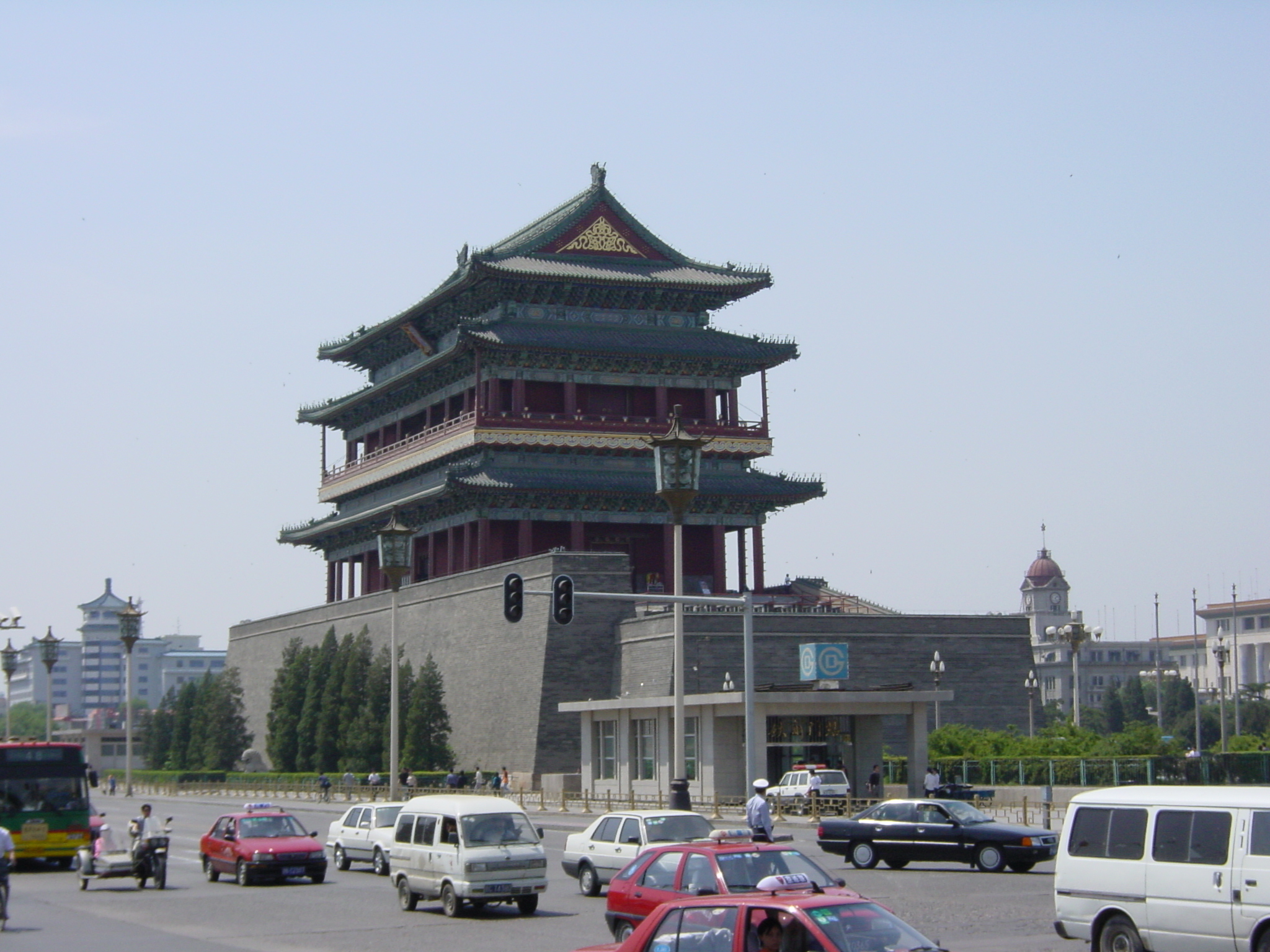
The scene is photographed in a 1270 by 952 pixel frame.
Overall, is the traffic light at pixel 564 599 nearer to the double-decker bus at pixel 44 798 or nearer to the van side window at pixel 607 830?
the van side window at pixel 607 830

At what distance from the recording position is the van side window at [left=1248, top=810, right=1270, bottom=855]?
1628cm

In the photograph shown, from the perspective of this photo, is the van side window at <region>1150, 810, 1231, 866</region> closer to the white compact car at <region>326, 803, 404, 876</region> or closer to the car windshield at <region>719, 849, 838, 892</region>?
the car windshield at <region>719, 849, 838, 892</region>

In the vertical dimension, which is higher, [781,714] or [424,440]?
[424,440]

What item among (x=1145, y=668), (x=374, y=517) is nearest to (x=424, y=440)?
(x=374, y=517)

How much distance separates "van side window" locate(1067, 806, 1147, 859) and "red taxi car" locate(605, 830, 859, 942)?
269 cm

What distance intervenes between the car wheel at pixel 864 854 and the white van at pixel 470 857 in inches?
284

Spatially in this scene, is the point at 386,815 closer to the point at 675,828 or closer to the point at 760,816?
the point at 675,828

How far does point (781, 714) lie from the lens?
47094 millimetres

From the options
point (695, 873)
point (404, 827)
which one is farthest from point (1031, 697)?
point (695, 873)

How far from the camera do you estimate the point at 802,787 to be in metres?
45.9

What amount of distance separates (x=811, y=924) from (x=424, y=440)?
64.0 meters

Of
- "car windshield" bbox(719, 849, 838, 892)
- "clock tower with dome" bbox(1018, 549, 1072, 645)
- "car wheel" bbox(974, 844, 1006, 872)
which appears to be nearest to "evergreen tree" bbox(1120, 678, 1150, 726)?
"clock tower with dome" bbox(1018, 549, 1072, 645)

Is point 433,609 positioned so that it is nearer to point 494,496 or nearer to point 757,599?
point 494,496

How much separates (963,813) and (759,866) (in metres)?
→ 12.3
